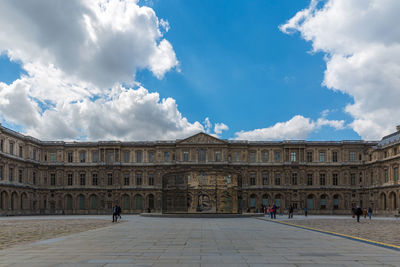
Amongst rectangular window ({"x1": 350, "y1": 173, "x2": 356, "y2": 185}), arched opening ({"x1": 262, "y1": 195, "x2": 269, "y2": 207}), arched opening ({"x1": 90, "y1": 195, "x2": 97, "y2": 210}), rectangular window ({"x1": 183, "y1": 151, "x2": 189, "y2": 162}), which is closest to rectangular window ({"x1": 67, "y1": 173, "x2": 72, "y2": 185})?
arched opening ({"x1": 90, "y1": 195, "x2": 97, "y2": 210})

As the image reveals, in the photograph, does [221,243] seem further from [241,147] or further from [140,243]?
[241,147]

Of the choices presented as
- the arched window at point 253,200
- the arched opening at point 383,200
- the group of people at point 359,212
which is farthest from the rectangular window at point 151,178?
the arched opening at point 383,200

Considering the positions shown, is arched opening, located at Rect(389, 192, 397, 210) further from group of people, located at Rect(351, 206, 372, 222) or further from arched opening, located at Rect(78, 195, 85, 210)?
arched opening, located at Rect(78, 195, 85, 210)

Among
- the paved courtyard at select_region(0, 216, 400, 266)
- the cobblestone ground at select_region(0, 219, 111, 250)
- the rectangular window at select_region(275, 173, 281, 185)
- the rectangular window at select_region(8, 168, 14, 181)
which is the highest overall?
the rectangular window at select_region(8, 168, 14, 181)

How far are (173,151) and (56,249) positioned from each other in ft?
186

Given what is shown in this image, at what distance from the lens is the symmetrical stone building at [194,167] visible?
6769cm

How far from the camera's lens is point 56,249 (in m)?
12.6

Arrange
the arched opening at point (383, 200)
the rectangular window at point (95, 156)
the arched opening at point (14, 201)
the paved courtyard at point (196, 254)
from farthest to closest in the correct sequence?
the rectangular window at point (95, 156)
the arched opening at point (383, 200)
the arched opening at point (14, 201)
the paved courtyard at point (196, 254)

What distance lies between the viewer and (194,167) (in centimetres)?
6625

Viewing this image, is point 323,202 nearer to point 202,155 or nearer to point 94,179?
point 202,155

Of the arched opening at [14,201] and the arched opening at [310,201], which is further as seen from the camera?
the arched opening at [310,201]

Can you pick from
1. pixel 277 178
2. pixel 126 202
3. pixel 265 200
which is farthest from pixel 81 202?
pixel 277 178

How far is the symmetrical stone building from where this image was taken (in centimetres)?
6769

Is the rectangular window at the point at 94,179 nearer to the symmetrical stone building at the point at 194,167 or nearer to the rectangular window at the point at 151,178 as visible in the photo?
the symmetrical stone building at the point at 194,167
